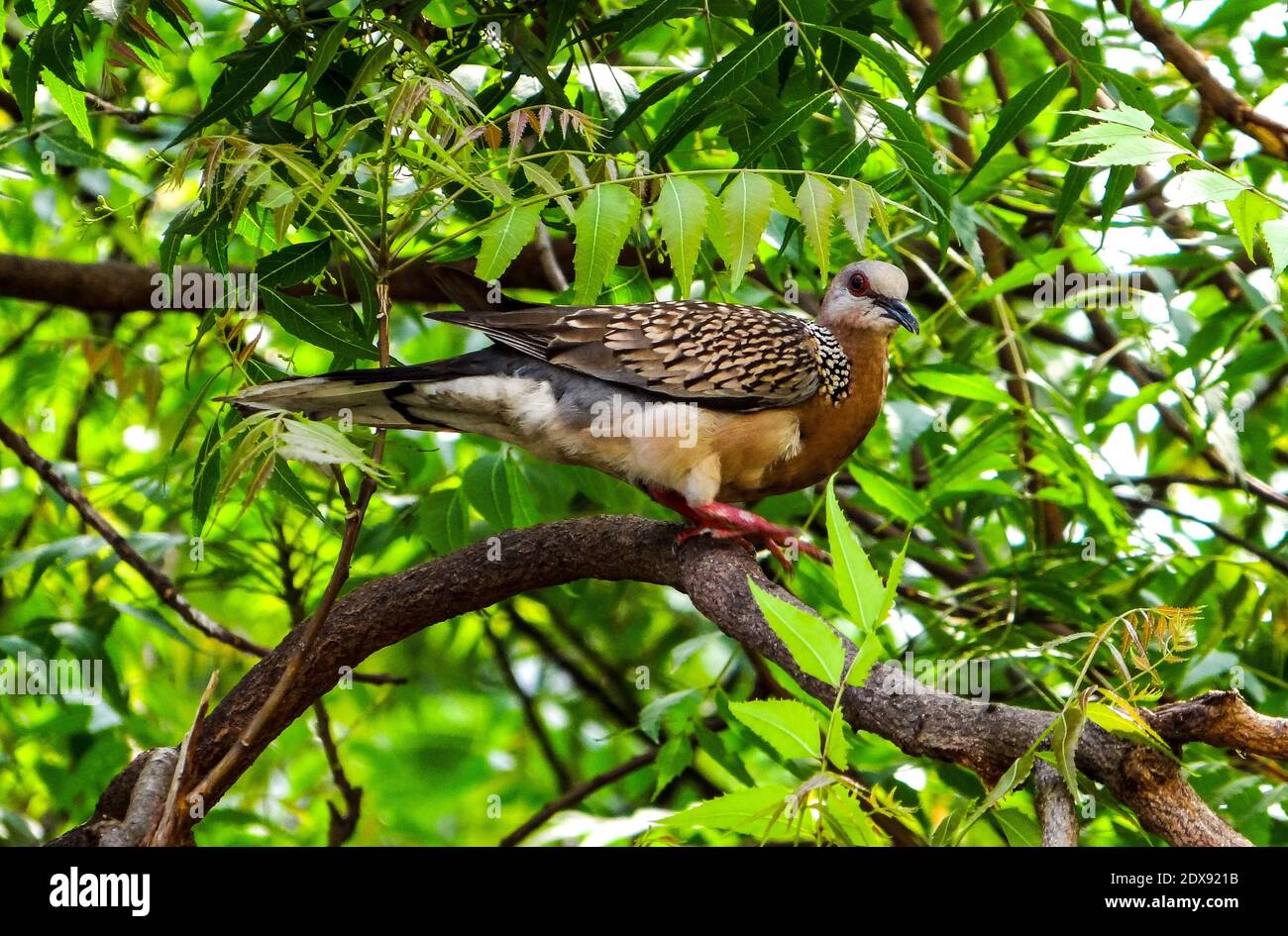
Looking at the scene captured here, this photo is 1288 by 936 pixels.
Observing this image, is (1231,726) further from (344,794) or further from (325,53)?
(344,794)

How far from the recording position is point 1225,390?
5.30 m

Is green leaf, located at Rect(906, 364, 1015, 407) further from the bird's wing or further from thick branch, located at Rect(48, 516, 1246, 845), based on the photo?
thick branch, located at Rect(48, 516, 1246, 845)

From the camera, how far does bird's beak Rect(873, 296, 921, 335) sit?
168 inches

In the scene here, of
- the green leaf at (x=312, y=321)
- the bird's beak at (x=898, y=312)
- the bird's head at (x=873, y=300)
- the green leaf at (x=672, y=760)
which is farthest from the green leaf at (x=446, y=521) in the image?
the bird's beak at (x=898, y=312)

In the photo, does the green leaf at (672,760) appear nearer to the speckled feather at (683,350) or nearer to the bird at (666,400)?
the bird at (666,400)

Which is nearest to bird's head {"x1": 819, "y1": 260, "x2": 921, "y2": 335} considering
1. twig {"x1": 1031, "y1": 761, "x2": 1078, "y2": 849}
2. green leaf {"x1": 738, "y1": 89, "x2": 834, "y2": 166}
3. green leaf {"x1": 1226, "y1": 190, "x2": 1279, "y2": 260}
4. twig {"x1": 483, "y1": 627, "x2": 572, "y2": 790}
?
green leaf {"x1": 738, "y1": 89, "x2": 834, "y2": 166}

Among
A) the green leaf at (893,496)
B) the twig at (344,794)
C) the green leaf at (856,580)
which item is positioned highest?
the green leaf at (893,496)

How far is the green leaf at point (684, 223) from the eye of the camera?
2842mm

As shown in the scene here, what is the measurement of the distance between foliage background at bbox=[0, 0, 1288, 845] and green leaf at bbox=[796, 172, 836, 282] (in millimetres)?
10

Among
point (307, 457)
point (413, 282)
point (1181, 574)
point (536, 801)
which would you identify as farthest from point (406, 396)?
point (536, 801)

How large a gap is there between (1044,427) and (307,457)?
2836 mm

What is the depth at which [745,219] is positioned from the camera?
2912 millimetres

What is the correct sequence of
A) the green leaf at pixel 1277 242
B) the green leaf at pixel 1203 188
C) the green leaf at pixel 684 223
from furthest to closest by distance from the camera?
the green leaf at pixel 684 223
the green leaf at pixel 1203 188
the green leaf at pixel 1277 242
